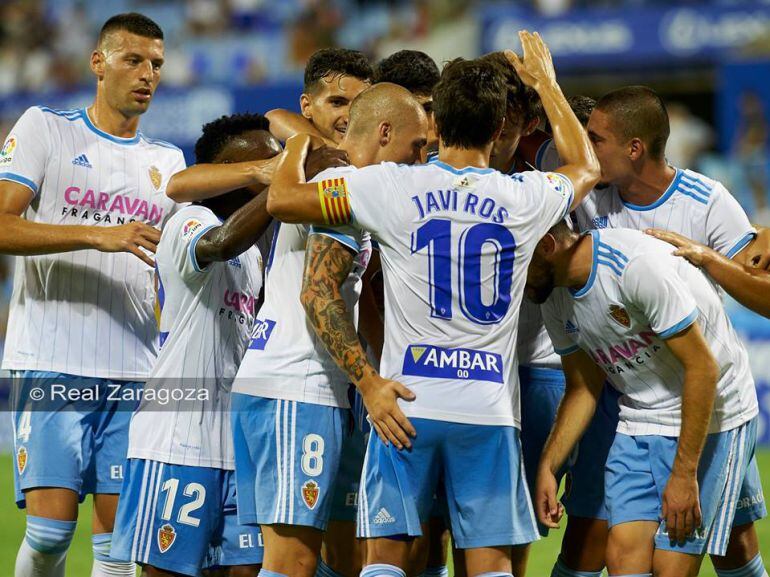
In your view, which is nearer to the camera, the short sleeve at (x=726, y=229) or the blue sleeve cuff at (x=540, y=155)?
the short sleeve at (x=726, y=229)

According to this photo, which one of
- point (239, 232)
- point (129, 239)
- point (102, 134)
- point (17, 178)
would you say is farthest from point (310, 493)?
point (102, 134)

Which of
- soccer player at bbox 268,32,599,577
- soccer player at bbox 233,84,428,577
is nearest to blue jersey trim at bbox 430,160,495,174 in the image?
soccer player at bbox 268,32,599,577

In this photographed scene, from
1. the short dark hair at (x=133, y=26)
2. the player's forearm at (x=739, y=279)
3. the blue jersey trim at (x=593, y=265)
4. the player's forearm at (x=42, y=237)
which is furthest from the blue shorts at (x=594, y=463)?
the short dark hair at (x=133, y=26)

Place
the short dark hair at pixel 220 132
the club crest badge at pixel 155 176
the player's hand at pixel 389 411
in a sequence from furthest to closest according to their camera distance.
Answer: the club crest badge at pixel 155 176 < the short dark hair at pixel 220 132 < the player's hand at pixel 389 411

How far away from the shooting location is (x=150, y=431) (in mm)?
4633

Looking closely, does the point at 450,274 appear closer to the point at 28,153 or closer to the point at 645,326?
the point at 645,326

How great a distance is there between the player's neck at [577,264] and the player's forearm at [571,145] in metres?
0.17

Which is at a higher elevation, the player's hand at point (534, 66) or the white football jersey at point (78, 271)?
the player's hand at point (534, 66)

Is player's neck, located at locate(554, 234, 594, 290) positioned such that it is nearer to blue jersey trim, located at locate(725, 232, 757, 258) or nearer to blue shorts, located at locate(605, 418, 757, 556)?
blue shorts, located at locate(605, 418, 757, 556)

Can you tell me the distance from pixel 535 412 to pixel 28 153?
8.92 ft

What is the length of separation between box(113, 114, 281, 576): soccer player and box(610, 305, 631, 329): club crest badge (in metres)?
1.41

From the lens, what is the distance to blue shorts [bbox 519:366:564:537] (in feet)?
16.7

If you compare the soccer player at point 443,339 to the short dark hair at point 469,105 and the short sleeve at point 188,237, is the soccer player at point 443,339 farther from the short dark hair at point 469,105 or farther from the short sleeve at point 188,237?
the short sleeve at point 188,237

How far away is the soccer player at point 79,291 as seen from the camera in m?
5.16
